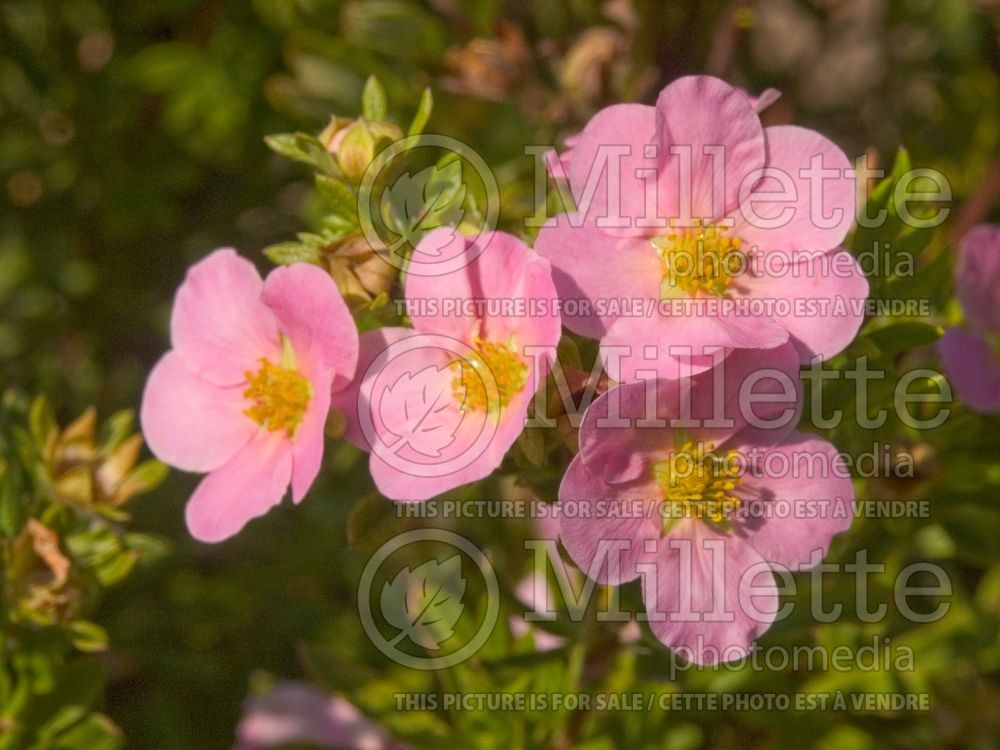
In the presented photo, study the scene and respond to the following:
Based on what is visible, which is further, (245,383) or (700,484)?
(245,383)

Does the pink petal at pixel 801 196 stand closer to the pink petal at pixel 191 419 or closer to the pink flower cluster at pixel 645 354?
the pink flower cluster at pixel 645 354

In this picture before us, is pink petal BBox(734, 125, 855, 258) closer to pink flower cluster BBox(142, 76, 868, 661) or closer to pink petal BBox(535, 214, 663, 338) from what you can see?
pink flower cluster BBox(142, 76, 868, 661)

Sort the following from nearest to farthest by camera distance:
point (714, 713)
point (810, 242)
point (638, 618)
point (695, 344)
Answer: point (695, 344) → point (810, 242) → point (638, 618) → point (714, 713)

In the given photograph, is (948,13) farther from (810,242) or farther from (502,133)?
(810,242)

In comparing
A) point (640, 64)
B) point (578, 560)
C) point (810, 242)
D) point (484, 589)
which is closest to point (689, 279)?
point (810, 242)

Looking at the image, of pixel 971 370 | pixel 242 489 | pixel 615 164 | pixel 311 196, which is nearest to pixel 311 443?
pixel 242 489

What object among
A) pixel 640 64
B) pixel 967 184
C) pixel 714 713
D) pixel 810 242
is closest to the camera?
pixel 810 242

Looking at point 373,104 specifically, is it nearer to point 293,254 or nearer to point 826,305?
point 293,254

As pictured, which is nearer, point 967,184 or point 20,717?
point 20,717
